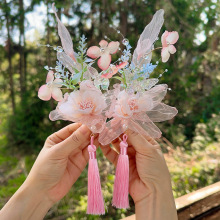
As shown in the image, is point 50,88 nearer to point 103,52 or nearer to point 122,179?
point 103,52

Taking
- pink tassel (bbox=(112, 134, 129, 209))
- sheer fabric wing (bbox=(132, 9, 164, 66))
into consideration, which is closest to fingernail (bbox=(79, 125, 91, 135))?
pink tassel (bbox=(112, 134, 129, 209))

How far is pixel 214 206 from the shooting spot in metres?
1.33

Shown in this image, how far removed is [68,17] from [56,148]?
1864mm

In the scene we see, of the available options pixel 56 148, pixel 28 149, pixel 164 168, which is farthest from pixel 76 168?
pixel 28 149

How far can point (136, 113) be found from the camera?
760mm

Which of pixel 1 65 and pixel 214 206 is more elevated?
pixel 1 65

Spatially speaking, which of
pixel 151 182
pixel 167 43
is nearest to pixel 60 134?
pixel 151 182

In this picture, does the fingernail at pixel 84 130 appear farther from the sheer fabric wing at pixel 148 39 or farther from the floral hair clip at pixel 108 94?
the sheer fabric wing at pixel 148 39

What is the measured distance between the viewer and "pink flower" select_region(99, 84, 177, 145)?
2.38ft

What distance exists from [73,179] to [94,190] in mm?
93

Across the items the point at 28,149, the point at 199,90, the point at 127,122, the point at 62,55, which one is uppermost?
the point at 62,55

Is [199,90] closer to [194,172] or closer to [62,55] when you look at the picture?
[194,172]

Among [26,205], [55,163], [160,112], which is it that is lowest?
[26,205]

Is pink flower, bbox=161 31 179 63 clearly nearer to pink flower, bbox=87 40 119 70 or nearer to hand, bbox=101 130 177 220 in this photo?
pink flower, bbox=87 40 119 70
